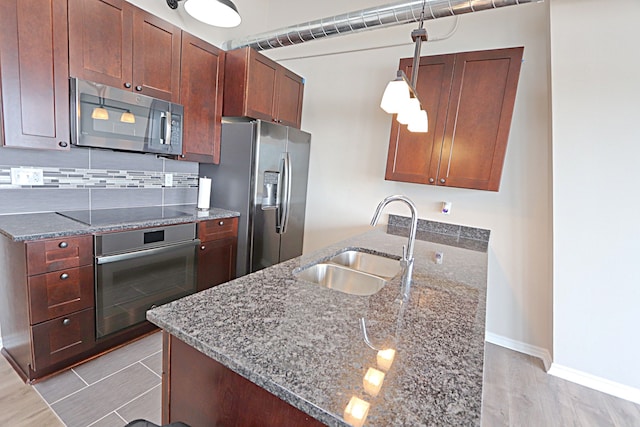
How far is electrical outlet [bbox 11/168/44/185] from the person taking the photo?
6.25 ft

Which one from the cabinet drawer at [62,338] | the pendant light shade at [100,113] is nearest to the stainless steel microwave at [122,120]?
the pendant light shade at [100,113]

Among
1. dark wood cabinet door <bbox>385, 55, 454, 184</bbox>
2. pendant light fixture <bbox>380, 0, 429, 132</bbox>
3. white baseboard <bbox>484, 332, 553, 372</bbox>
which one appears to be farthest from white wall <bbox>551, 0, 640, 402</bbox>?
pendant light fixture <bbox>380, 0, 429, 132</bbox>

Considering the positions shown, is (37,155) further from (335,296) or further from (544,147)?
(544,147)

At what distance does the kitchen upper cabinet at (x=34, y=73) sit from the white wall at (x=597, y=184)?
119 inches

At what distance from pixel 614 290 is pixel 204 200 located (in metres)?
3.12

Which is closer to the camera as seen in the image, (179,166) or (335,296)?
(335,296)

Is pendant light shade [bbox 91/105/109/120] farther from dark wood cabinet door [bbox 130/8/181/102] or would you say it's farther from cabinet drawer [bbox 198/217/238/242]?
cabinet drawer [bbox 198/217/238/242]

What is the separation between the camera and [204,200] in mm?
2717

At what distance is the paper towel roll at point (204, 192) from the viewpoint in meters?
2.69

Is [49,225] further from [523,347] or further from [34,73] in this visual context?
[523,347]

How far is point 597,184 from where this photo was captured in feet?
6.45

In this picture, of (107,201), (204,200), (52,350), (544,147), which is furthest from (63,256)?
(544,147)

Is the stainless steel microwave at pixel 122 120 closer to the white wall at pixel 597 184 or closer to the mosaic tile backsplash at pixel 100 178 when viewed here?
the mosaic tile backsplash at pixel 100 178

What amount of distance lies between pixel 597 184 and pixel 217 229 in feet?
8.96
